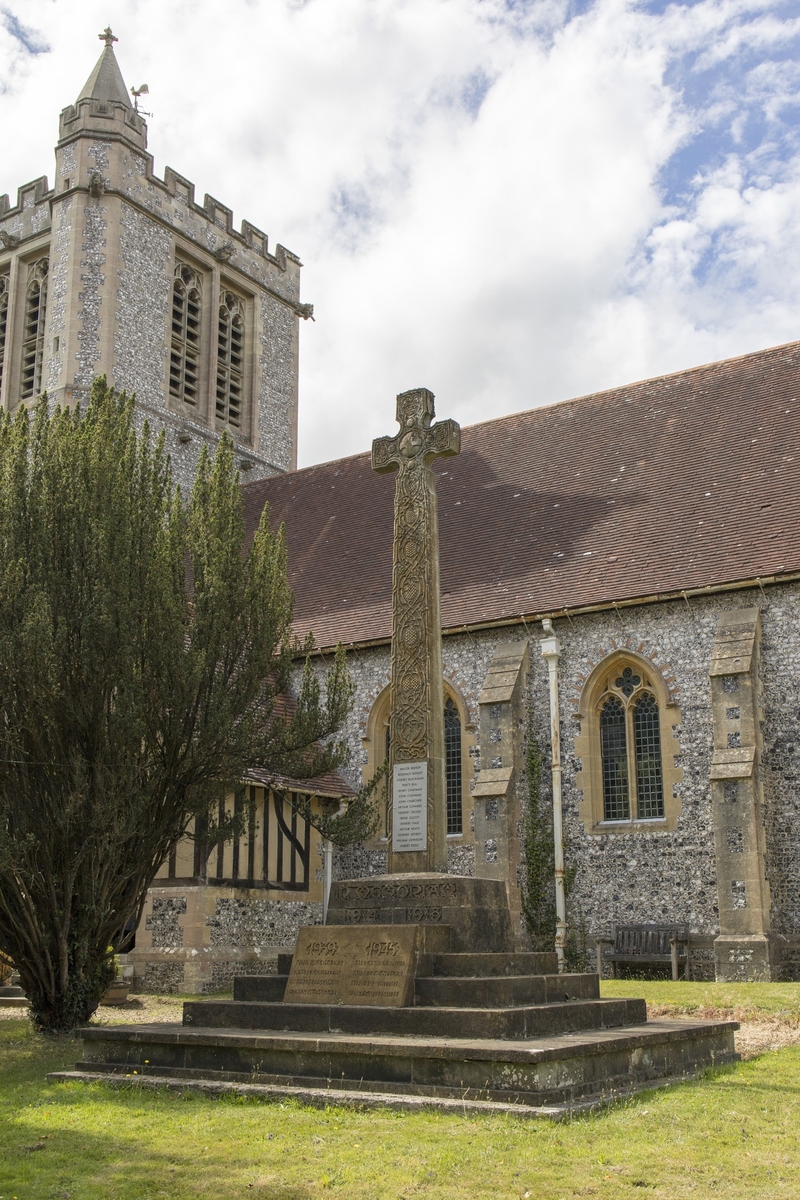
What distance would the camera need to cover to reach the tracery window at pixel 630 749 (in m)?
16.6

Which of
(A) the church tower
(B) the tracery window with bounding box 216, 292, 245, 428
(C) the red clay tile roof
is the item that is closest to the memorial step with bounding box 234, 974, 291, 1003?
(C) the red clay tile roof

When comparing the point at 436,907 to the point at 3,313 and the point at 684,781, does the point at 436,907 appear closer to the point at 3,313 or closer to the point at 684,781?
the point at 684,781

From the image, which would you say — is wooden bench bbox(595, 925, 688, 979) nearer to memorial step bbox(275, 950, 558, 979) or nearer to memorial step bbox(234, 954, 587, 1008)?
memorial step bbox(234, 954, 587, 1008)

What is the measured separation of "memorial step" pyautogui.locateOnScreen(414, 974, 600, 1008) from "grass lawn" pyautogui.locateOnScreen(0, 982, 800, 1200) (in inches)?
42.2

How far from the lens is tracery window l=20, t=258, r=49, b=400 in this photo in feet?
88.9

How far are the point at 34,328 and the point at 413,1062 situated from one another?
80.6 feet

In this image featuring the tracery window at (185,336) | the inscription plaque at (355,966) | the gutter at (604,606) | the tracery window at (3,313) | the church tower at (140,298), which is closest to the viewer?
the inscription plaque at (355,966)

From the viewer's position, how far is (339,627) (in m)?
19.6

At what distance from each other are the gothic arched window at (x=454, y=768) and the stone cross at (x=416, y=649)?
353 inches

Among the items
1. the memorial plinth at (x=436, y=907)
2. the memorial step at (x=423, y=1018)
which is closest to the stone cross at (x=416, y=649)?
the memorial plinth at (x=436, y=907)

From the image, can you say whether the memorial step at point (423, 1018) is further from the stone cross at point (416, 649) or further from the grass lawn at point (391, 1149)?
the stone cross at point (416, 649)

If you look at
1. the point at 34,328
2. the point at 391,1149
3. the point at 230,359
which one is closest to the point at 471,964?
the point at 391,1149

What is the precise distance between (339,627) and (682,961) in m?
7.68

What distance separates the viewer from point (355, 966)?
8102 mm
